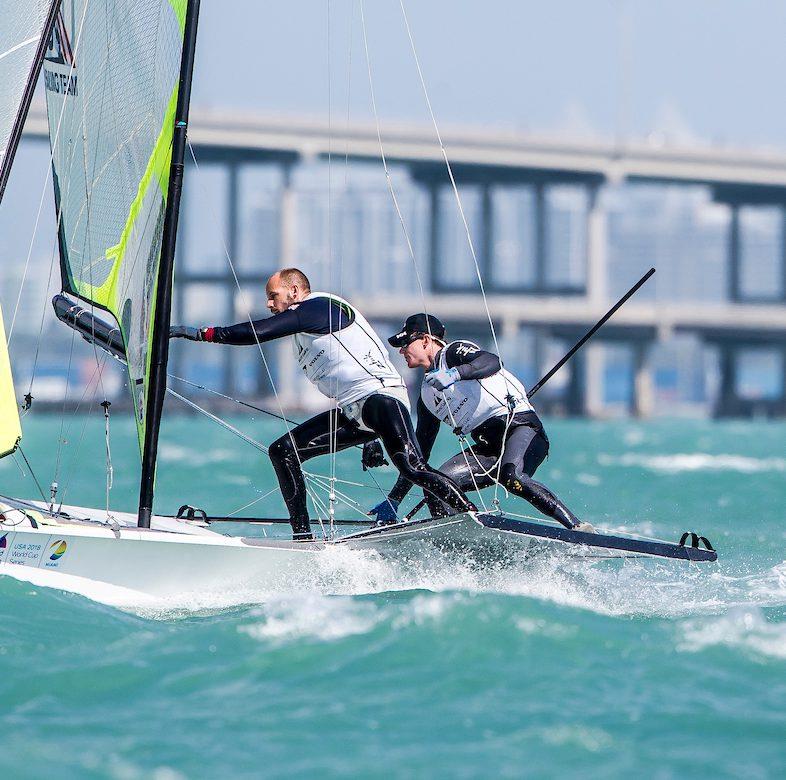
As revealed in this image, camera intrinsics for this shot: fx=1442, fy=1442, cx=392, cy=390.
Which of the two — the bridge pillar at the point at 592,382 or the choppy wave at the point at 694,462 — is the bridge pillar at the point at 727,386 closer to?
the bridge pillar at the point at 592,382

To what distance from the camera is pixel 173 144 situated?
8102 mm

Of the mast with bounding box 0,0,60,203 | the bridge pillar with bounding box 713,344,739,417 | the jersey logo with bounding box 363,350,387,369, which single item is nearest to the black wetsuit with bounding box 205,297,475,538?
the jersey logo with bounding box 363,350,387,369

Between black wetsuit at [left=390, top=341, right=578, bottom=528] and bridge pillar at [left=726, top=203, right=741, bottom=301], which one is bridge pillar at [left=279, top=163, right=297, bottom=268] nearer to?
bridge pillar at [left=726, top=203, right=741, bottom=301]

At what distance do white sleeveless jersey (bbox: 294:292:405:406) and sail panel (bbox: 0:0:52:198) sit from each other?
248 cm

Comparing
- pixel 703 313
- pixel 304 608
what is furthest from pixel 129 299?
pixel 703 313

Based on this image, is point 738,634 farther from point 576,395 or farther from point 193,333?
point 576,395

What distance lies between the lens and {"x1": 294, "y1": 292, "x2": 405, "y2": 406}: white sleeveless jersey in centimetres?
791

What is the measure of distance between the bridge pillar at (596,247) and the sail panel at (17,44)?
173ft

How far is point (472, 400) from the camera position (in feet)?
26.7

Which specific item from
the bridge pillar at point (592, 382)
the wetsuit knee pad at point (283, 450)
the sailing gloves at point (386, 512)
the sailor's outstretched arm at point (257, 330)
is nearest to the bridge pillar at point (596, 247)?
the bridge pillar at point (592, 382)

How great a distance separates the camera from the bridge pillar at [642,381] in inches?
2491

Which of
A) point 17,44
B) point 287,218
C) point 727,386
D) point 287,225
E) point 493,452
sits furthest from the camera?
point 727,386

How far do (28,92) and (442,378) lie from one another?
128 inches

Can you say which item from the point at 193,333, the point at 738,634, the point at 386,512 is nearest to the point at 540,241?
the point at 386,512
